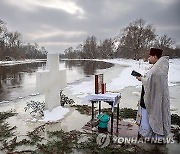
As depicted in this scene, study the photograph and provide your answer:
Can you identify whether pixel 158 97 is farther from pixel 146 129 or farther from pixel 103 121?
pixel 103 121

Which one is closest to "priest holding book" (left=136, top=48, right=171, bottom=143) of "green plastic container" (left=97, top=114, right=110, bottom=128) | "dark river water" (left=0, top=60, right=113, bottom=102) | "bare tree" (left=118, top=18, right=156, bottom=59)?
"green plastic container" (left=97, top=114, right=110, bottom=128)

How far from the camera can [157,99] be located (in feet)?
14.9

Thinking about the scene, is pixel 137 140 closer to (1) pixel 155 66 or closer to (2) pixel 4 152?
(1) pixel 155 66

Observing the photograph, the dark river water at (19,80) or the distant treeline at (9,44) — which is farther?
the distant treeline at (9,44)

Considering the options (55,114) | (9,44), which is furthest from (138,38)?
(55,114)

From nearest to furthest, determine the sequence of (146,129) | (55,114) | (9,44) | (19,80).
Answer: (146,129) → (55,114) → (19,80) → (9,44)

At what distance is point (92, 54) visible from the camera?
104 m

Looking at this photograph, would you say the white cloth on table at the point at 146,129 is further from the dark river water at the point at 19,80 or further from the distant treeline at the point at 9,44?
the distant treeline at the point at 9,44

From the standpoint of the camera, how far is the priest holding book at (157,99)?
4.48 meters

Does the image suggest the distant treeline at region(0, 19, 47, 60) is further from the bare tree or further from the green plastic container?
the green plastic container

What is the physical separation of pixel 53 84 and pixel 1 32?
204 ft

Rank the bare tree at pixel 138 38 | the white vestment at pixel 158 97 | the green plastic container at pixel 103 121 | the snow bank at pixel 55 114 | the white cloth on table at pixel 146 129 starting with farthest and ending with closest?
the bare tree at pixel 138 38 → the snow bank at pixel 55 114 → the green plastic container at pixel 103 121 → the white cloth on table at pixel 146 129 → the white vestment at pixel 158 97

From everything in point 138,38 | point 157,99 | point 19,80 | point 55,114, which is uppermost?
point 138,38

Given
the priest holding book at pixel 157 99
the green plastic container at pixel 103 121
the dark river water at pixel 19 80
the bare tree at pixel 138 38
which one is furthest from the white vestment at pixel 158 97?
the bare tree at pixel 138 38
